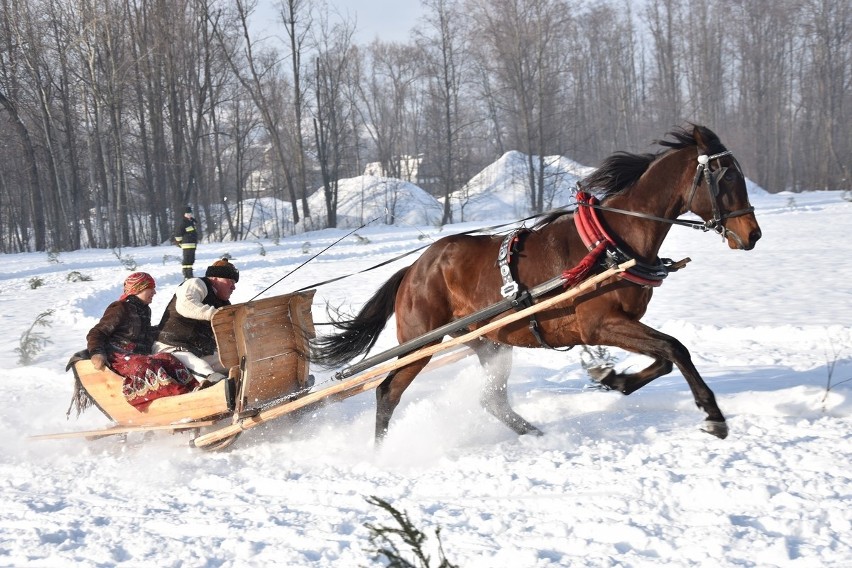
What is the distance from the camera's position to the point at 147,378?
5.30m

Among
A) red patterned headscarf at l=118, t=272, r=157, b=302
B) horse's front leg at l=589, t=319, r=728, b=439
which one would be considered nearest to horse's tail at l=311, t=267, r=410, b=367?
red patterned headscarf at l=118, t=272, r=157, b=302

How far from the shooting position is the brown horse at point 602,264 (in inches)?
174

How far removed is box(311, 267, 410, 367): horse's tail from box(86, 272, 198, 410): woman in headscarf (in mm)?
978

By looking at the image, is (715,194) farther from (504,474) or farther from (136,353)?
(136,353)

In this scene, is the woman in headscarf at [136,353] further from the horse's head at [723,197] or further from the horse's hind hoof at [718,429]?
the horse's head at [723,197]

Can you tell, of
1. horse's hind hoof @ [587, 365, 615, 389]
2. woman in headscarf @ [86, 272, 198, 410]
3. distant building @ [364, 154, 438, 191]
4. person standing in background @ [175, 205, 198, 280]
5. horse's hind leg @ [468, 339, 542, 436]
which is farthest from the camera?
distant building @ [364, 154, 438, 191]

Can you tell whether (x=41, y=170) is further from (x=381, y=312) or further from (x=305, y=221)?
(x=381, y=312)

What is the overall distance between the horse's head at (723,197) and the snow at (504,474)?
122 centimetres

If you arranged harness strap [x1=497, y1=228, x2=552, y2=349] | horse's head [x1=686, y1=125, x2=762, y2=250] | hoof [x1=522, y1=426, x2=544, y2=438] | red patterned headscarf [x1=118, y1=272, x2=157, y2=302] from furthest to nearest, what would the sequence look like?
red patterned headscarf [x1=118, y1=272, x2=157, y2=302] → hoof [x1=522, y1=426, x2=544, y2=438] → harness strap [x1=497, y1=228, x2=552, y2=349] → horse's head [x1=686, y1=125, x2=762, y2=250]

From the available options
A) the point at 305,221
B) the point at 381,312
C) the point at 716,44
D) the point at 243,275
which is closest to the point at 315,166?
the point at 305,221

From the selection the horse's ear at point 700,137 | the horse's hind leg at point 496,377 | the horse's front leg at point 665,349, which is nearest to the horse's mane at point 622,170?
the horse's ear at point 700,137

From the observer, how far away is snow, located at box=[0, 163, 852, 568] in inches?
133

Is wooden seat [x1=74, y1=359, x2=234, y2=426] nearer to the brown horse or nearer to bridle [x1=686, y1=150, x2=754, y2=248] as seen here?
the brown horse

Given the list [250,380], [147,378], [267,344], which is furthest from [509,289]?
[147,378]
